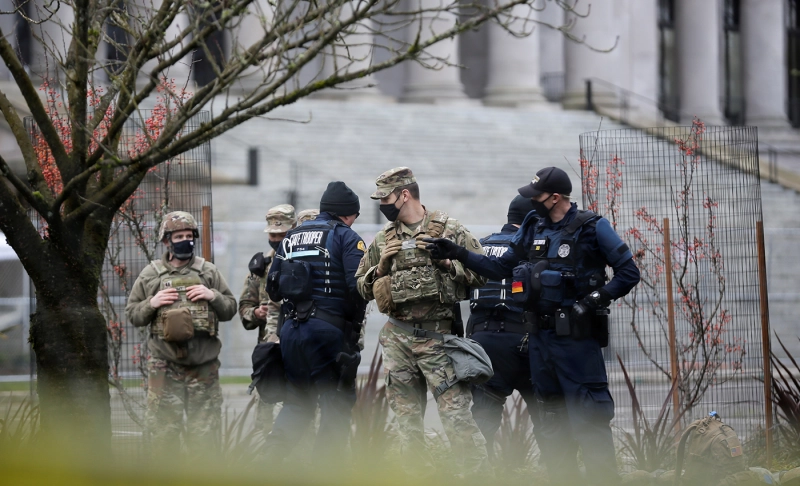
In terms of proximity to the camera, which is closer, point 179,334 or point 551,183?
point 551,183

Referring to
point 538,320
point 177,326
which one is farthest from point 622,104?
point 538,320

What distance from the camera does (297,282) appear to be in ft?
24.3

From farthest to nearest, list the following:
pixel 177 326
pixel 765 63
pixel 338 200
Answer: pixel 765 63 < pixel 177 326 < pixel 338 200

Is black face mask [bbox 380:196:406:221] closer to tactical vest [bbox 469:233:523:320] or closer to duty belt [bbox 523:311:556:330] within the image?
duty belt [bbox 523:311:556:330]

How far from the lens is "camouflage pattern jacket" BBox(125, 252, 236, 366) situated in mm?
7957

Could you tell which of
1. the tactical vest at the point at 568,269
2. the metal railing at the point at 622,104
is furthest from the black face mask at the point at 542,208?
the metal railing at the point at 622,104

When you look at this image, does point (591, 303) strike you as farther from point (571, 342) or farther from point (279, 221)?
point (279, 221)

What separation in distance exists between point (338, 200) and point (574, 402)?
2.18 m

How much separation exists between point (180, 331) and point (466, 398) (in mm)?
2241

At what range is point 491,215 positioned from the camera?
68.3 ft

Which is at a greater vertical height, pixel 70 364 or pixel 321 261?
pixel 321 261

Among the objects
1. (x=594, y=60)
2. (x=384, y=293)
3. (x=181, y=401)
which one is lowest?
(x=181, y=401)

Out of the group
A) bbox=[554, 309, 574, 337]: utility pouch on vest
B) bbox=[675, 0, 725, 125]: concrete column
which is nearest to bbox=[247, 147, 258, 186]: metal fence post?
bbox=[554, 309, 574, 337]: utility pouch on vest

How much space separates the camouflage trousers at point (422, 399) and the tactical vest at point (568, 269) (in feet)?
2.46
